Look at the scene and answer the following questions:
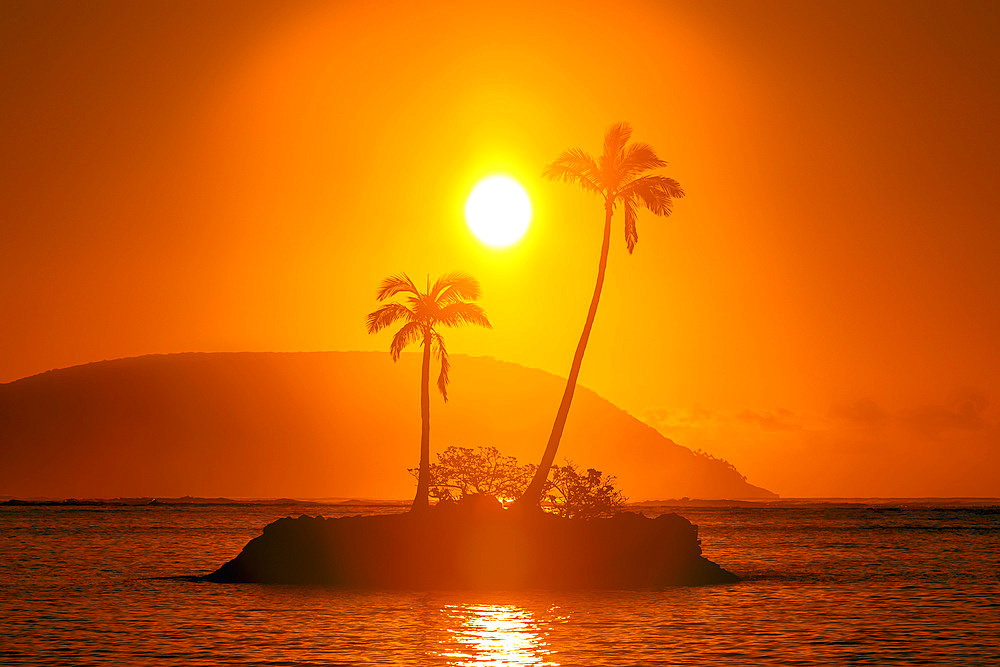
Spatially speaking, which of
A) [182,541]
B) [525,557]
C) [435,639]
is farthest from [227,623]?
[182,541]

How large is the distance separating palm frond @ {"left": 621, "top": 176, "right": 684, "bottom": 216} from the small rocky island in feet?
39.6

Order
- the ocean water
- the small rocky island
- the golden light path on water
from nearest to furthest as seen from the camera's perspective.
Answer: the golden light path on water, the ocean water, the small rocky island

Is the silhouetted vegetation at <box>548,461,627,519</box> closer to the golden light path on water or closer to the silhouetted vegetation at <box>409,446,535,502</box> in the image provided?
the silhouetted vegetation at <box>409,446,535,502</box>

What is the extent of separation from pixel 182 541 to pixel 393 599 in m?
45.6

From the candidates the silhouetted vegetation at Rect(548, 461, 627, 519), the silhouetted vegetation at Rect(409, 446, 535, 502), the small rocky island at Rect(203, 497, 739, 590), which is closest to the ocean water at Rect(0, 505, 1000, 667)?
the small rocky island at Rect(203, 497, 739, 590)

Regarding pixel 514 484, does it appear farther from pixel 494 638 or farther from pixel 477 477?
pixel 494 638

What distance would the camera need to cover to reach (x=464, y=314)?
168ft

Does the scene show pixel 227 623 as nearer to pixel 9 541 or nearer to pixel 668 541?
pixel 668 541

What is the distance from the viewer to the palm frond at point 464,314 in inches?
2016

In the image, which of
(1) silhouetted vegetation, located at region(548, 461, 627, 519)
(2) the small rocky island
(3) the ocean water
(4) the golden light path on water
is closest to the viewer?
(4) the golden light path on water

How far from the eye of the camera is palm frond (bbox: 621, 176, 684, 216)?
4750 centimetres

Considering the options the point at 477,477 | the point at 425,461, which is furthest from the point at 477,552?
the point at 477,477

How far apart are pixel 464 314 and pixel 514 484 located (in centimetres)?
763

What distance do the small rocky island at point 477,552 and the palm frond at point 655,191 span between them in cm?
1208
